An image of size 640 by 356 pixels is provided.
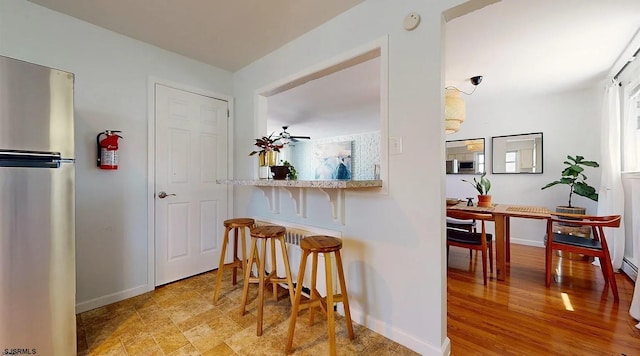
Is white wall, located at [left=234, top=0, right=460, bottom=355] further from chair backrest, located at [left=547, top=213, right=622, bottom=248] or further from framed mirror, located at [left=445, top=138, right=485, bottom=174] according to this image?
framed mirror, located at [left=445, top=138, right=485, bottom=174]

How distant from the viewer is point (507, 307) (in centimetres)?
207

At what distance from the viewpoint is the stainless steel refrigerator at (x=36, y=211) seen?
119 centimetres

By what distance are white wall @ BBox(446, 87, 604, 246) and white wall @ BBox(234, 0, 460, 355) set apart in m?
2.59

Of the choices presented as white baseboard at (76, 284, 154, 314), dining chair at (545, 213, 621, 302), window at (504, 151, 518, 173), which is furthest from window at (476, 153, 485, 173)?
white baseboard at (76, 284, 154, 314)

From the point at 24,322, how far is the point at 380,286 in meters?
1.92

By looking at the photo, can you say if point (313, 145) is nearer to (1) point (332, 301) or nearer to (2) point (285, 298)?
(2) point (285, 298)

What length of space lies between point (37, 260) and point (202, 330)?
1.01 meters

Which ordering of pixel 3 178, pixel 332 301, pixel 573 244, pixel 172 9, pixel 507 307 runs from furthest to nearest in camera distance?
pixel 573 244 < pixel 507 307 < pixel 172 9 < pixel 332 301 < pixel 3 178

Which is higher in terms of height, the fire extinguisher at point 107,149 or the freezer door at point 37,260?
the fire extinguisher at point 107,149

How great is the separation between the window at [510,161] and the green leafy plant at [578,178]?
0.58m

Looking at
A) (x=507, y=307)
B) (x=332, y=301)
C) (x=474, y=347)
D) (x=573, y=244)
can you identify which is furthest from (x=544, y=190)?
(x=332, y=301)

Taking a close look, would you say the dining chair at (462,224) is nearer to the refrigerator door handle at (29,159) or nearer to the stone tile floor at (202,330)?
the stone tile floor at (202,330)

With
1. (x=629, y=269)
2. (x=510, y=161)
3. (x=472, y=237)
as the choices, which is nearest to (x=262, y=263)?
A: (x=472, y=237)

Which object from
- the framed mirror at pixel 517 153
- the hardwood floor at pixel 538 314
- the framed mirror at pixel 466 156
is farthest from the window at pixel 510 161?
the hardwood floor at pixel 538 314
